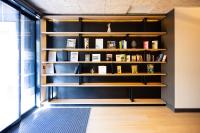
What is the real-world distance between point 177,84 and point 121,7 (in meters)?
2.27

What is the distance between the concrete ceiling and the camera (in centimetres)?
471

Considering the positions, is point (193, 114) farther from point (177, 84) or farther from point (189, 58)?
point (189, 58)

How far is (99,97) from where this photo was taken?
21.1ft

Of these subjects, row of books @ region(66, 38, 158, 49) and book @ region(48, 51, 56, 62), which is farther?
book @ region(48, 51, 56, 62)

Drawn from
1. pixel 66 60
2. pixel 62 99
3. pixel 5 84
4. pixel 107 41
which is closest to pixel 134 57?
pixel 107 41

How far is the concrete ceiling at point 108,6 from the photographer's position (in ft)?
15.5

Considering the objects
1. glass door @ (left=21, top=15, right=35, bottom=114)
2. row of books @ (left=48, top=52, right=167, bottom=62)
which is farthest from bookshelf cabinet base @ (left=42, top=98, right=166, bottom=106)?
row of books @ (left=48, top=52, right=167, bottom=62)

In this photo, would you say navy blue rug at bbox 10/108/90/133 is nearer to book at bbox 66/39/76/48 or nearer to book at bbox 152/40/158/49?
book at bbox 66/39/76/48

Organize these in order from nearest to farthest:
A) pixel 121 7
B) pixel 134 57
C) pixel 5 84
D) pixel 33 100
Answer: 1. pixel 5 84
2. pixel 121 7
3. pixel 33 100
4. pixel 134 57

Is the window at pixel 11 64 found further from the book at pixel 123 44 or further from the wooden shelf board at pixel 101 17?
the book at pixel 123 44

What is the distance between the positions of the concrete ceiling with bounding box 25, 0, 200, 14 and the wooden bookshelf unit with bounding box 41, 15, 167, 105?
1.74ft

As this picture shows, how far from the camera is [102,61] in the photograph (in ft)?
19.9

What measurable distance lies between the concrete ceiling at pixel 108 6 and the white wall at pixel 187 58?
0.39 meters

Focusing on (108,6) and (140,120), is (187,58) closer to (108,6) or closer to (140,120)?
(140,120)
